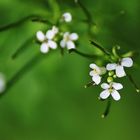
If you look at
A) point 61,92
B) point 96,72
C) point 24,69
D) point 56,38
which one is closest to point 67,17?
point 56,38

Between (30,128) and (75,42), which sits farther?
(30,128)

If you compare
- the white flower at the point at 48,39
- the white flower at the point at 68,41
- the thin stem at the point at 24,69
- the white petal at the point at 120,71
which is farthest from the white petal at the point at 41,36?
the thin stem at the point at 24,69

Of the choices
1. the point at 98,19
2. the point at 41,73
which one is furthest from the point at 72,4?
the point at 41,73

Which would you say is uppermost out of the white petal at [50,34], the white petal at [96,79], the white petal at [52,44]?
the white petal at [50,34]

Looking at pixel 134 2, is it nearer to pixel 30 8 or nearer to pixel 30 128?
pixel 30 8

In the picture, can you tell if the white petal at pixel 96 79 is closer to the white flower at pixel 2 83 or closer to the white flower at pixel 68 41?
the white flower at pixel 68 41

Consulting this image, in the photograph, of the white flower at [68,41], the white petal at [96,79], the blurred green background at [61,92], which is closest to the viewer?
the white petal at [96,79]
